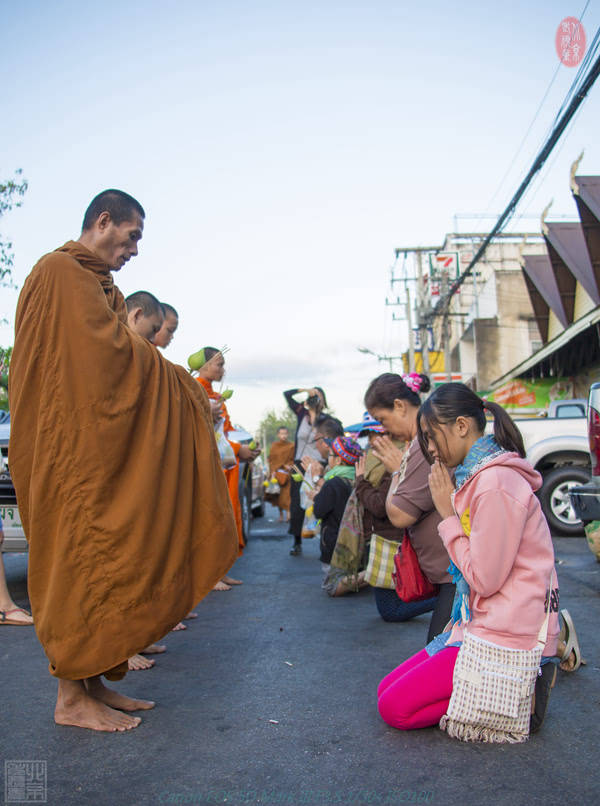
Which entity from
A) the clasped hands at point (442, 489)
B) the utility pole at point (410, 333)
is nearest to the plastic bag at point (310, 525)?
the clasped hands at point (442, 489)

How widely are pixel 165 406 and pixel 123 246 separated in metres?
0.78

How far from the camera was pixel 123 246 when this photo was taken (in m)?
3.17

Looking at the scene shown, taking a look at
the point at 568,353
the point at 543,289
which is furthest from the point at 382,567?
the point at 543,289

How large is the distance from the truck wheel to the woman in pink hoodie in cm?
686

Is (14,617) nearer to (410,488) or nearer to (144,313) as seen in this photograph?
(144,313)

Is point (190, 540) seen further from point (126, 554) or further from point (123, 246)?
point (123, 246)

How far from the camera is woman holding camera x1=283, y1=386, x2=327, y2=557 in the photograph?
8484 millimetres

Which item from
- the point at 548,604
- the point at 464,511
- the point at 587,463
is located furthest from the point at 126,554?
the point at 587,463

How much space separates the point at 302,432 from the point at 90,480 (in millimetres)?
6169

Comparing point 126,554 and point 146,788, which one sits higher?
point 126,554

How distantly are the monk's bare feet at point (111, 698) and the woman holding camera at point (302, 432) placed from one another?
5402mm

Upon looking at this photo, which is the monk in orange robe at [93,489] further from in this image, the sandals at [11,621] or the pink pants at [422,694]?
the sandals at [11,621]

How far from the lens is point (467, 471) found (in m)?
2.81

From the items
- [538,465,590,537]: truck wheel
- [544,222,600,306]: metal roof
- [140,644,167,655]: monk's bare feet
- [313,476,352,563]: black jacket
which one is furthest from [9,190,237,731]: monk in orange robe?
[544,222,600,306]: metal roof
